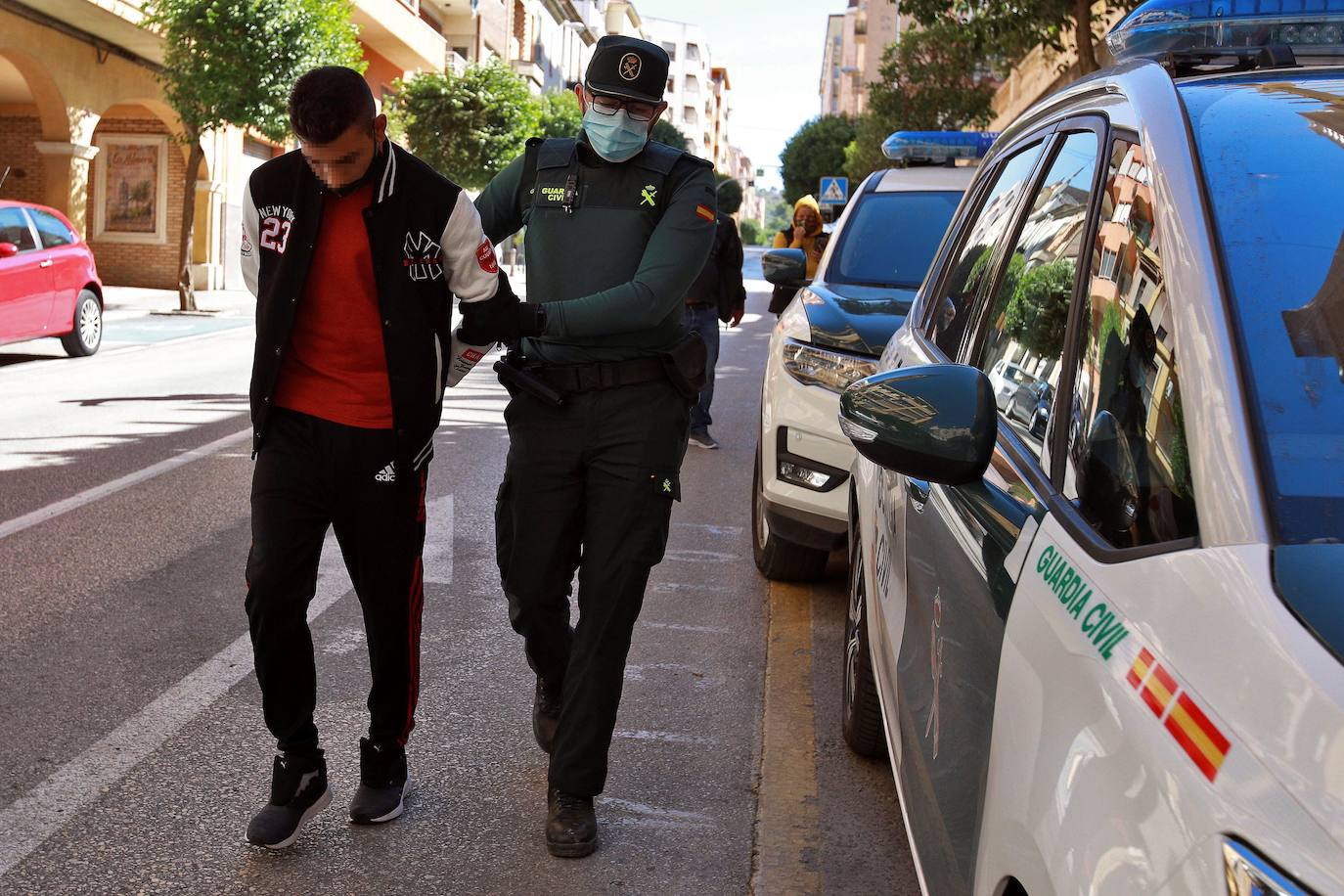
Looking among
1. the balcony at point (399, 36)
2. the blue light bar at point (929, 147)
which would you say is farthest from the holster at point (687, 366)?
the balcony at point (399, 36)

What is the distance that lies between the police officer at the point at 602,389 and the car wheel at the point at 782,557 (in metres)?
2.69

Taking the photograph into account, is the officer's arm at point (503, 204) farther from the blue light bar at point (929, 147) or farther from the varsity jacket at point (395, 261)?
the blue light bar at point (929, 147)

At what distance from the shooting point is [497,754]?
171 inches

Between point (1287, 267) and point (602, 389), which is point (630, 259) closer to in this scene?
point (602, 389)

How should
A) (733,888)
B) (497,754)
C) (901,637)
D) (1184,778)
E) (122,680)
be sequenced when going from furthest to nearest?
(122,680) → (497,754) → (733,888) → (901,637) → (1184,778)

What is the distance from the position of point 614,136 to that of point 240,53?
67.1ft

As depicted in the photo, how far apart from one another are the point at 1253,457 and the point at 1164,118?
834mm

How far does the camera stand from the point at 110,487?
27.2ft

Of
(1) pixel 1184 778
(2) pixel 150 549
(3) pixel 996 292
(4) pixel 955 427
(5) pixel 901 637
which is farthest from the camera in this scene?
(2) pixel 150 549

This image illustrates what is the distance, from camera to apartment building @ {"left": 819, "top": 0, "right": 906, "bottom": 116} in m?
82.2

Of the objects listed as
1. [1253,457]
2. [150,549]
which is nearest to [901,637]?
[1253,457]

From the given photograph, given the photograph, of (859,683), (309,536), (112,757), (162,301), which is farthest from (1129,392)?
(162,301)

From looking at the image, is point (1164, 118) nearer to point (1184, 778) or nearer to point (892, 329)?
point (1184, 778)

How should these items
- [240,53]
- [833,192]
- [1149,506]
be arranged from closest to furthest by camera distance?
[1149,506] → [240,53] → [833,192]
